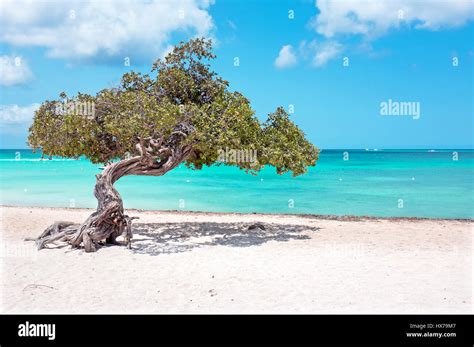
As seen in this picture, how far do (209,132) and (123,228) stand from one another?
13.1 feet

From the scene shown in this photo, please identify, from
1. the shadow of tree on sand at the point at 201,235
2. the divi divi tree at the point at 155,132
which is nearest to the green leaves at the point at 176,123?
the divi divi tree at the point at 155,132

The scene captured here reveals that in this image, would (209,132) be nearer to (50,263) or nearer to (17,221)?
(50,263)

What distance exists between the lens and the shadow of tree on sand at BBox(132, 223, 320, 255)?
13.8 m

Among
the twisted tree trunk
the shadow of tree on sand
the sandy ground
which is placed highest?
the twisted tree trunk

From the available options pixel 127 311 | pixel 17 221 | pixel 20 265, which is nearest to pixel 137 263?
pixel 20 265

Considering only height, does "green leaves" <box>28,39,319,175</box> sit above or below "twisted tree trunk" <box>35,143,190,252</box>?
above

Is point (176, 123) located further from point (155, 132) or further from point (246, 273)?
point (246, 273)

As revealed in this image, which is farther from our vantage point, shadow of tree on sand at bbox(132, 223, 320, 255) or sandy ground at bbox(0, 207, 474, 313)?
shadow of tree on sand at bbox(132, 223, 320, 255)

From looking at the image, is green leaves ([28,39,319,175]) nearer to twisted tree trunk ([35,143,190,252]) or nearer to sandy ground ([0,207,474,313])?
twisted tree trunk ([35,143,190,252])

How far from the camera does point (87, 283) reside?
983 centimetres

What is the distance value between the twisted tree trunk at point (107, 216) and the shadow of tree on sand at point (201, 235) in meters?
0.85

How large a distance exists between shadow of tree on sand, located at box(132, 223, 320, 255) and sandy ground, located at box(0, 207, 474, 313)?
36 millimetres

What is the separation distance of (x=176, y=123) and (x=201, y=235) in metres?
4.60

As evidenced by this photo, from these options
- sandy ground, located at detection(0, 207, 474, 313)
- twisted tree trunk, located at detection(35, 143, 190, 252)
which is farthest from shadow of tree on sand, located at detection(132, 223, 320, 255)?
twisted tree trunk, located at detection(35, 143, 190, 252)
